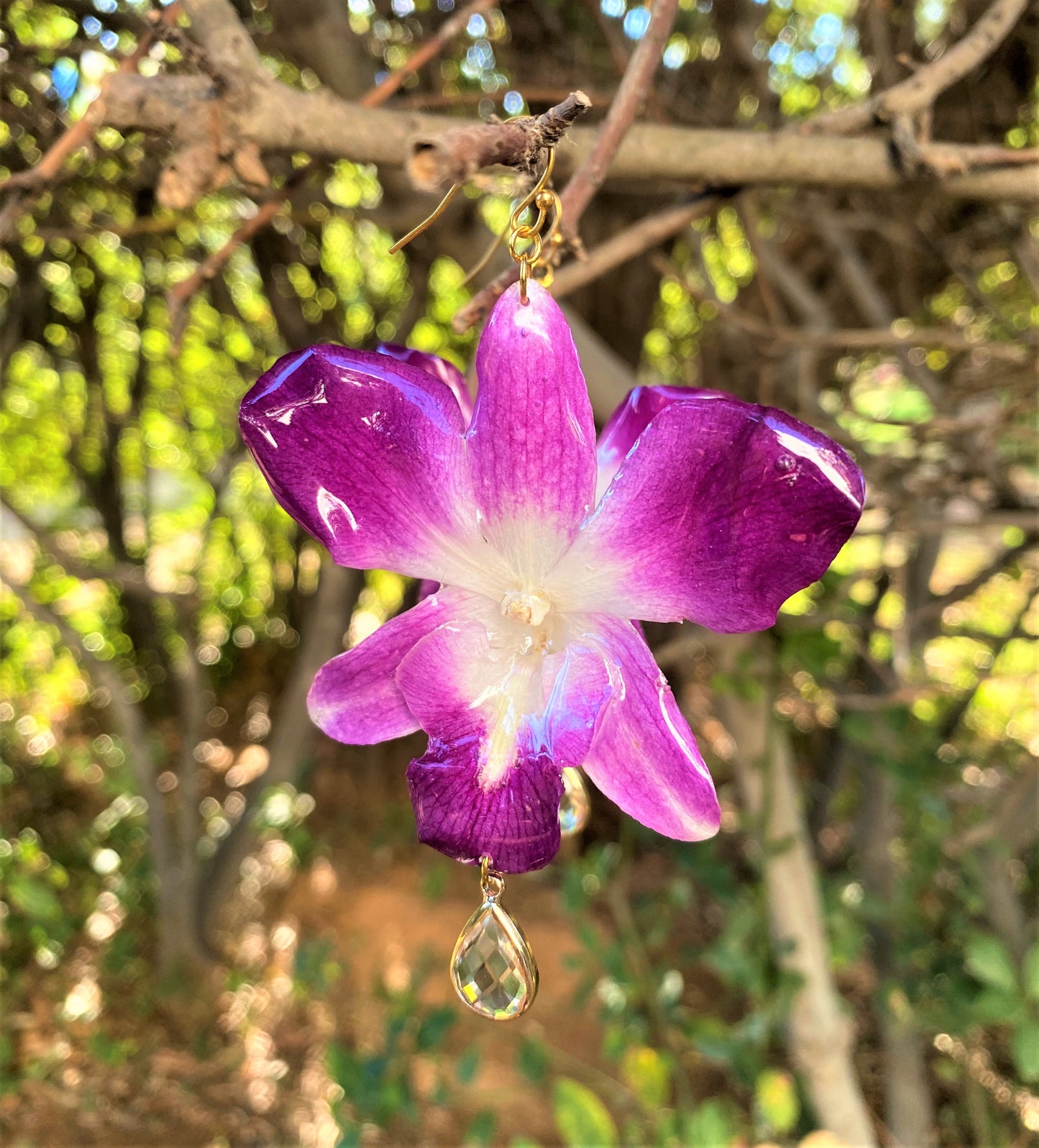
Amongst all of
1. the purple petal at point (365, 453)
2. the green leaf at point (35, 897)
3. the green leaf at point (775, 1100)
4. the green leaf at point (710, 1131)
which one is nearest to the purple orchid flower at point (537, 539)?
the purple petal at point (365, 453)

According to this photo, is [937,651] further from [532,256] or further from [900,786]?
[532,256]

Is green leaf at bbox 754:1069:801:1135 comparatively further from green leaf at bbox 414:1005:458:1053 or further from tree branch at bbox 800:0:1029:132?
tree branch at bbox 800:0:1029:132

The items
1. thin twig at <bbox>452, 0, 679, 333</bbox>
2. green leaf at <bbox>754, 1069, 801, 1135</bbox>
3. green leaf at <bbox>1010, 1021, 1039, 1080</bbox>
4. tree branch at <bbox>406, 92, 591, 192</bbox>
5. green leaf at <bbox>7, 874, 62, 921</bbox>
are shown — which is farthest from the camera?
green leaf at <bbox>7, 874, 62, 921</bbox>

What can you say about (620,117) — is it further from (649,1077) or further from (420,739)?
(420,739)

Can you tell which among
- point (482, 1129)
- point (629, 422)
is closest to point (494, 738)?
point (629, 422)

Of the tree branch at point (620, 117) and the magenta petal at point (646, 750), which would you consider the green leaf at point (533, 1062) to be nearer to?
the magenta petal at point (646, 750)

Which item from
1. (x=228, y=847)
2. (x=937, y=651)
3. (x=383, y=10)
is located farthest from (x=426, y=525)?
(x=937, y=651)

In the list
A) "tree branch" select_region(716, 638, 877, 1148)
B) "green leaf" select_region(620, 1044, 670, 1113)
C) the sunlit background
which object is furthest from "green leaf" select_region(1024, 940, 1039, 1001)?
"green leaf" select_region(620, 1044, 670, 1113)
